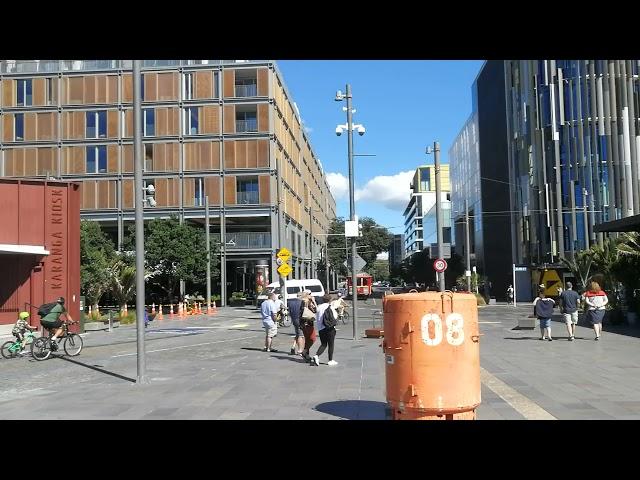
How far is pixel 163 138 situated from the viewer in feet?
168

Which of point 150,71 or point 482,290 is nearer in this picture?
point 150,71

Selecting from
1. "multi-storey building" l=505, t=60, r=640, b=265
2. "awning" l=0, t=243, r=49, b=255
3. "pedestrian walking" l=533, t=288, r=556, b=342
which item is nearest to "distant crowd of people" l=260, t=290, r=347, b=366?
"pedestrian walking" l=533, t=288, r=556, b=342

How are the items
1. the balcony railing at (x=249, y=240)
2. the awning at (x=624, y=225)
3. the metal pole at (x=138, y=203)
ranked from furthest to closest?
the balcony railing at (x=249, y=240), the awning at (x=624, y=225), the metal pole at (x=138, y=203)

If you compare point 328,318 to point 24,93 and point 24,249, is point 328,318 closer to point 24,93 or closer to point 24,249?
point 24,249

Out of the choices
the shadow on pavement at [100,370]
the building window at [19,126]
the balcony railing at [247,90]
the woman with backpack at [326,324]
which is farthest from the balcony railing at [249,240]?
the woman with backpack at [326,324]

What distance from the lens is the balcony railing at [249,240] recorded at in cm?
5050

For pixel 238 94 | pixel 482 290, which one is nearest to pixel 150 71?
pixel 238 94

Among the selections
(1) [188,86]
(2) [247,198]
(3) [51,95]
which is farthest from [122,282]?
(3) [51,95]

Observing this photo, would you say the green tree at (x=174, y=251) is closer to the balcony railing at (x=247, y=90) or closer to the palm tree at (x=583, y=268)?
the balcony railing at (x=247, y=90)

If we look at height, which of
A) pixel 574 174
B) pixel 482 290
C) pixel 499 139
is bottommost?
pixel 482 290

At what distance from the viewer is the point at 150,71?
51.5m

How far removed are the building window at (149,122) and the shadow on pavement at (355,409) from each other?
151ft
